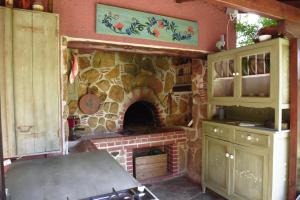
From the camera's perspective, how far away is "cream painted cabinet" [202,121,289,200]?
82.7 inches

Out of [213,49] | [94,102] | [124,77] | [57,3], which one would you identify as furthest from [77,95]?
[213,49]

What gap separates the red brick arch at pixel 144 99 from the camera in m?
3.69

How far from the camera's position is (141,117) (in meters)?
4.31

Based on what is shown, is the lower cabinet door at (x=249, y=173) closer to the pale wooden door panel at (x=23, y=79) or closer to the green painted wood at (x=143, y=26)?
the green painted wood at (x=143, y=26)

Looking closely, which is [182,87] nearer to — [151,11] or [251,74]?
[251,74]

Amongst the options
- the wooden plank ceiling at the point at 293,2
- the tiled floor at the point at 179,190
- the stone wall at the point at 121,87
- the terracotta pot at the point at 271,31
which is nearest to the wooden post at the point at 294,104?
the terracotta pot at the point at 271,31

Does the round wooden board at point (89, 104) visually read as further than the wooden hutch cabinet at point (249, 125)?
Yes

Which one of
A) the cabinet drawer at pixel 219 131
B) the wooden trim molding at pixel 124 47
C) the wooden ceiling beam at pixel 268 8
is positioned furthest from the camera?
the cabinet drawer at pixel 219 131

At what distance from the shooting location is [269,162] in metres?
2.09

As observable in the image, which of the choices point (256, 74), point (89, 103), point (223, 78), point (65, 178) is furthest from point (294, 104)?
point (89, 103)

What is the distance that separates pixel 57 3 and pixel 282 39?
2196 mm

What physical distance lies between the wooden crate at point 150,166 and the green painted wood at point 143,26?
74.7 inches

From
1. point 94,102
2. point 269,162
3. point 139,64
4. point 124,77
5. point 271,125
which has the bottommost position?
point 269,162

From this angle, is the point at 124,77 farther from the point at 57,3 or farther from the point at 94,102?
the point at 57,3
